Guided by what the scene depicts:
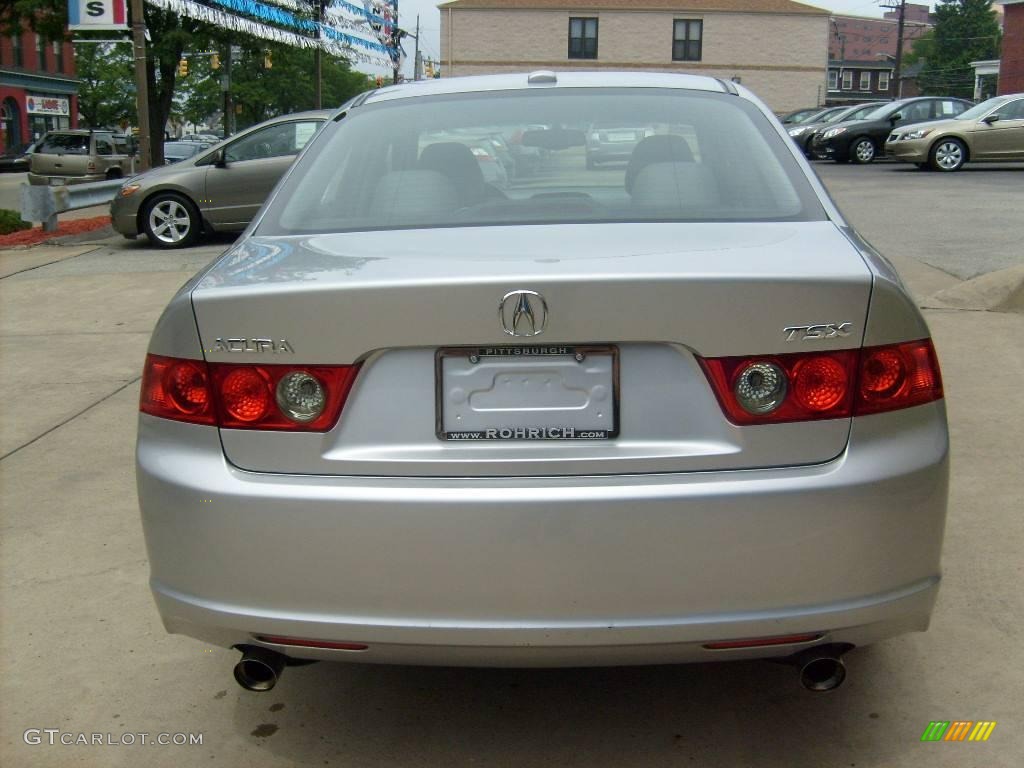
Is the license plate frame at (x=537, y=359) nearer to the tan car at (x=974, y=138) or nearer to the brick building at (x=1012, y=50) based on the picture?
the tan car at (x=974, y=138)

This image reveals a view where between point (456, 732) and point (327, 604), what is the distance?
724 mm

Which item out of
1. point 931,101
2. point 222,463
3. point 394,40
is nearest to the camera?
point 222,463

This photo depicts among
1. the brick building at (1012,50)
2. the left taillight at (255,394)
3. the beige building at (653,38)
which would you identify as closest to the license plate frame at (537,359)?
the left taillight at (255,394)

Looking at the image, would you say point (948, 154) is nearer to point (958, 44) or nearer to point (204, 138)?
point (204, 138)

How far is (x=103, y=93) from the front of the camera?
71625mm

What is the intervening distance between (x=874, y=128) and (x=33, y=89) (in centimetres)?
4800

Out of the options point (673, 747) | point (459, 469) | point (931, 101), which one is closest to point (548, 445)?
point (459, 469)

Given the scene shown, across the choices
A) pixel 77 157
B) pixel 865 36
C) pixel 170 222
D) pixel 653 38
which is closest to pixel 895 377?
pixel 170 222

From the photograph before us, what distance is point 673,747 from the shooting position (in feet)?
9.70

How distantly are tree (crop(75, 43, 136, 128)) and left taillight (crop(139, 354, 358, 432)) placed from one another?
231ft

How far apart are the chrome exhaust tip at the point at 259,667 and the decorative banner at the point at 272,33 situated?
21.6 m

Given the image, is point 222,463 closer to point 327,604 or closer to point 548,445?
point 327,604

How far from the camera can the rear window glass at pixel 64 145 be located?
39.0 metres

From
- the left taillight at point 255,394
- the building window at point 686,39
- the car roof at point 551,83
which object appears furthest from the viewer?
the building window at point 686,39
